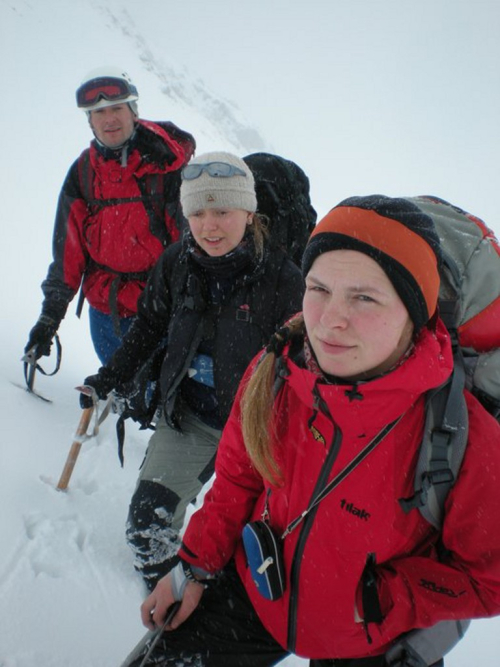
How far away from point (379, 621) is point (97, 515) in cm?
193

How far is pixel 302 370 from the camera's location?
4.12 ft

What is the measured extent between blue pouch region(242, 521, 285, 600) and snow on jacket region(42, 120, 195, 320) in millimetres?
2206

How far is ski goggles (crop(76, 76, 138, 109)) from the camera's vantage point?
2832 millimetres

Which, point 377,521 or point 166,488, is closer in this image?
point 377,521

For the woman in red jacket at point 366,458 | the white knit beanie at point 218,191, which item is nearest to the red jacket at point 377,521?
the woman in red jacket at point 366,458

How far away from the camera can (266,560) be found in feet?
4.47

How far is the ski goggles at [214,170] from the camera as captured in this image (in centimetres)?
211

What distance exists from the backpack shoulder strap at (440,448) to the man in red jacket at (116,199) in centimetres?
230

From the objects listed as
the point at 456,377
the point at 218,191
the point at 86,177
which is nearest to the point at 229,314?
the point at 218,191

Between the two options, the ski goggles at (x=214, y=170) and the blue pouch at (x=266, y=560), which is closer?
the blue pouch at (x=266, y=560)

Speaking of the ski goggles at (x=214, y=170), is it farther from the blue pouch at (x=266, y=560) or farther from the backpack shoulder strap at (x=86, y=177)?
the blue pouch at (x=266, y=560)

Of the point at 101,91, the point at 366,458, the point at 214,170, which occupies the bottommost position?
the point at 366,458

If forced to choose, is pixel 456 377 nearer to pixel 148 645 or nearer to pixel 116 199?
pixel 148 645

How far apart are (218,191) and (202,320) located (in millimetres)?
652
